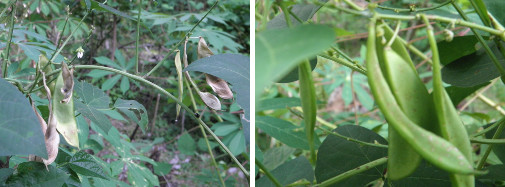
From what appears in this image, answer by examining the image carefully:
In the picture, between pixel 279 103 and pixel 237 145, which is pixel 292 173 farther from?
pixel 237 145

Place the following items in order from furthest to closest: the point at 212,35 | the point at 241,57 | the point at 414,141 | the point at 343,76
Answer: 1. the point at 343,76
2. the point at 212,35
3. the point at 241,57
4. the point at 414,141

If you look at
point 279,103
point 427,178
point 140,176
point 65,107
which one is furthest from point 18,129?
point 140,176

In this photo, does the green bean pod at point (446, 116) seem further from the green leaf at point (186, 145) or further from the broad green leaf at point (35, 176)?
the green leaf at point (186, 145)

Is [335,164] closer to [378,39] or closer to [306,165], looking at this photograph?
[306,165]

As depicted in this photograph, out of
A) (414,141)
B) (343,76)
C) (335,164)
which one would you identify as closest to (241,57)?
(335,164)

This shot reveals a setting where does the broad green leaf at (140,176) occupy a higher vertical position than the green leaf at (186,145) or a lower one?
higher

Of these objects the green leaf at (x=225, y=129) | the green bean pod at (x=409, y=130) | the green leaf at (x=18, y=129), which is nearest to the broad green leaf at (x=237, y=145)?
the green leaf at (x=225, y=129)

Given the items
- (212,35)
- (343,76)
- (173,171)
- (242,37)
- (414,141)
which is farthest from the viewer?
(242,37)
